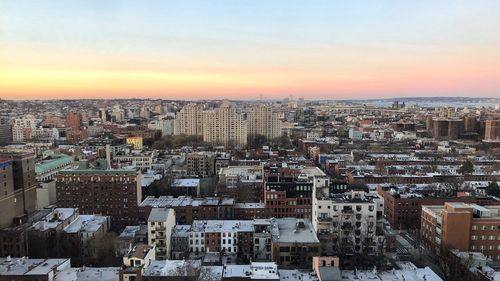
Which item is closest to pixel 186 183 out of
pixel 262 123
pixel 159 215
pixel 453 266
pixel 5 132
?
pixel 159 215

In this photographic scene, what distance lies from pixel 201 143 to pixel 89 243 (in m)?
68.8

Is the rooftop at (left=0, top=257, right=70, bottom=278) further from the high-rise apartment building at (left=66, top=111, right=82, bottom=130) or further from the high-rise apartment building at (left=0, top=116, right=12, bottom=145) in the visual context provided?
the high-rise apartment building at (left=66, top=111, right=82, bottom=130)

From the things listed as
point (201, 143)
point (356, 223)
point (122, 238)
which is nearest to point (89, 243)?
point (122, 238)

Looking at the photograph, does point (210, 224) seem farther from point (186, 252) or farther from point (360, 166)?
point (360, 166)

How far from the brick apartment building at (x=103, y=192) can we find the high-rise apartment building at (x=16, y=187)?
10.5 feet

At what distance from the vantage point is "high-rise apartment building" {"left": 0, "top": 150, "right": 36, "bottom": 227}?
37.9m

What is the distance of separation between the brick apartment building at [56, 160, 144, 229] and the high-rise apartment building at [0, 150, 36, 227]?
320cm

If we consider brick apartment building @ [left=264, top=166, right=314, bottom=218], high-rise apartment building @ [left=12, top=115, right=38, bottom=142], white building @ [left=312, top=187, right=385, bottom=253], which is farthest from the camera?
high-rise apartment building @ [left=12, top=115, right=38, bottom=142]

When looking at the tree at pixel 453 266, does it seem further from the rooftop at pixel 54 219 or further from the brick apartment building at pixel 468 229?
the rooftop at pixel 54 219

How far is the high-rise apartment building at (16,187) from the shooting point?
37.9 m

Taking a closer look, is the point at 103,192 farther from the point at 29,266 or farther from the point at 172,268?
the point at 172,268

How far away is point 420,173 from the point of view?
61.4 m

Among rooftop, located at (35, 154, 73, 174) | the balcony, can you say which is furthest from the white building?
rooftop, located at (35, 154, 73, 174)

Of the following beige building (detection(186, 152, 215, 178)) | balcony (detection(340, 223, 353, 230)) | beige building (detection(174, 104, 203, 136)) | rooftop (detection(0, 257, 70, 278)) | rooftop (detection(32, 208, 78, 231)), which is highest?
beige building (detection(174, 104, 203, 136))
